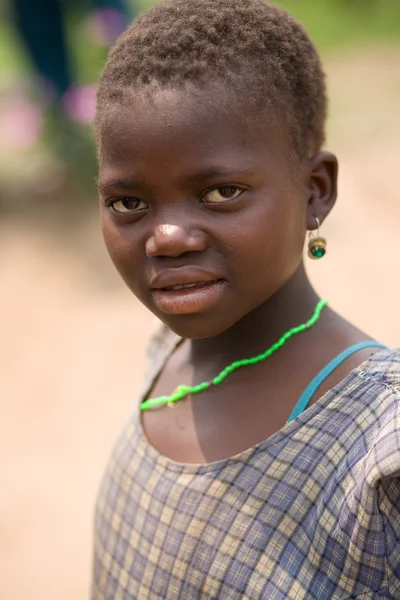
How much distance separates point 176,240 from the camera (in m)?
1.31

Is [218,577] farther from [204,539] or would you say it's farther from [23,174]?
[23,174]

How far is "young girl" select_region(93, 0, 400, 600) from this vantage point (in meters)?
1.29

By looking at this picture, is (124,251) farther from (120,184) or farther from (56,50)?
(56,50)

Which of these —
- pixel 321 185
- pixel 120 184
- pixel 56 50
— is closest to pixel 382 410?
pixel 321 185

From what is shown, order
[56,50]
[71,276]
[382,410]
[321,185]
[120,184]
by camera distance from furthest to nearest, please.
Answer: [56,50] → [71,276] → [321,185] → [120,184] → [382,410]

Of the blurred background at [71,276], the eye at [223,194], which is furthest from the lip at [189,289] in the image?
the blurred background at [71,276]

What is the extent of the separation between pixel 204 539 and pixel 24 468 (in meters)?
2.18

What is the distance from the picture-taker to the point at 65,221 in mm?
5391

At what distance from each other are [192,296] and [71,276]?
3636 mm

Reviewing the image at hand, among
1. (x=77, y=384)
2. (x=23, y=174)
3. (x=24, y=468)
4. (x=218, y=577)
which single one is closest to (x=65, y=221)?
(x=23, y=174)

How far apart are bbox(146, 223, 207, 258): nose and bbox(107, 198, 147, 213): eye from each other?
0.07m

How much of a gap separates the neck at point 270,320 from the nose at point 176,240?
0.26 m

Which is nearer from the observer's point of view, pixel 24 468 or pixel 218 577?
pixel 218 577

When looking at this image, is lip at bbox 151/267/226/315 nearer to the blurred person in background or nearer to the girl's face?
the girl's face
